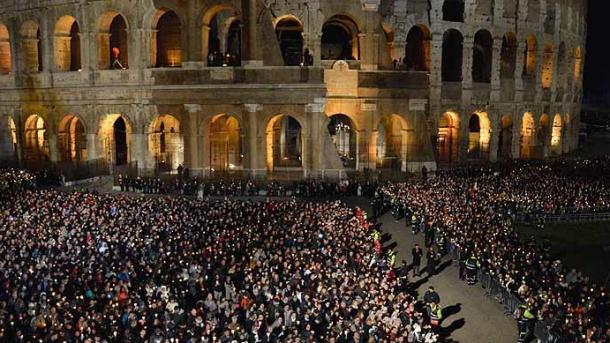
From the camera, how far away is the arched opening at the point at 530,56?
5200cm

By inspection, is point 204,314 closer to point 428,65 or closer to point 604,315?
point 604,315

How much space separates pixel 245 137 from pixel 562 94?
33.8 meters

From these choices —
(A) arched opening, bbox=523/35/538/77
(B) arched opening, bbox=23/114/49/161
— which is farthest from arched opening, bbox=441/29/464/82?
(B) arched opening, bbox=23/114/49/161

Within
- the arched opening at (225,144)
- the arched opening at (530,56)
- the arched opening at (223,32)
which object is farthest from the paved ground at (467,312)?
the arched opening at (530,56)

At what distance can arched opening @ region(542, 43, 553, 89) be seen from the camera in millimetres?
54188

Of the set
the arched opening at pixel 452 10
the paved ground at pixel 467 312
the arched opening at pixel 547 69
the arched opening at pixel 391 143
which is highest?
the arched opening at pixel 452 10

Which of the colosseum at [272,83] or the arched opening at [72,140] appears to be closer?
the colosseum at [272,83]

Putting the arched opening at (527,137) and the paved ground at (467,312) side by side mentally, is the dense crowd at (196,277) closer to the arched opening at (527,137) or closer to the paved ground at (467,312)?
the paved ground at (467,312)

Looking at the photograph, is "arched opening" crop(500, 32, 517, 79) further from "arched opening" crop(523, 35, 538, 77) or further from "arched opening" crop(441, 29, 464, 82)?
"arched opening" crop(441, 29, 464, 82)

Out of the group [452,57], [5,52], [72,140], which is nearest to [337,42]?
[452,57]

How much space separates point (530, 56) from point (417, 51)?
11.9 metres

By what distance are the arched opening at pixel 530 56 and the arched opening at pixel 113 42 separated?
1338 inches

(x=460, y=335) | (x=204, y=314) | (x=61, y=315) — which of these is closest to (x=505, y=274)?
(x=460, y=335)

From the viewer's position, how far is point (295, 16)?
40.4 m
